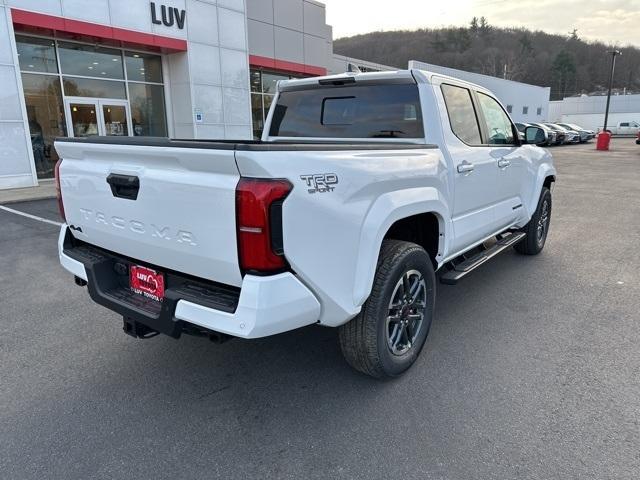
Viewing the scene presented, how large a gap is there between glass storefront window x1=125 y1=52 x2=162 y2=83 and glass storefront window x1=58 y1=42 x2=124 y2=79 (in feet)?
1.18

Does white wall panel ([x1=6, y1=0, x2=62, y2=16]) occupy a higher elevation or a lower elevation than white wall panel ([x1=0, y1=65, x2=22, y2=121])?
higher

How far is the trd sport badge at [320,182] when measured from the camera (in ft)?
7.34

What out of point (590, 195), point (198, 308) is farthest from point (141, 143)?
point (590, 195)

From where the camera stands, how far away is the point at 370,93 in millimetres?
3828

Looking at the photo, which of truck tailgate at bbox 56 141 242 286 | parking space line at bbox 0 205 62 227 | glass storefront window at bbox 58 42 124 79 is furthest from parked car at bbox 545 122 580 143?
truck tailgate at bbox 56 141 242 286

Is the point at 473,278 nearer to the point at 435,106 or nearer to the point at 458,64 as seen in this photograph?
the point at 435,106

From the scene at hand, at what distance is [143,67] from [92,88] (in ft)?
6.94

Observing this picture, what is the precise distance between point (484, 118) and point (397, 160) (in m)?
2.08

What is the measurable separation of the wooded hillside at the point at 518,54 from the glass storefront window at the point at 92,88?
76.4 metres

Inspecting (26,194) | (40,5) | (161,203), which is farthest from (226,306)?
(40,5)

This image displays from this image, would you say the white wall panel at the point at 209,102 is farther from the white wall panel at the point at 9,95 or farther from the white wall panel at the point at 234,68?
the white wall panel at the point at 9,95

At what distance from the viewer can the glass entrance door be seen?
14164mm

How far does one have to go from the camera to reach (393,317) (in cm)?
304

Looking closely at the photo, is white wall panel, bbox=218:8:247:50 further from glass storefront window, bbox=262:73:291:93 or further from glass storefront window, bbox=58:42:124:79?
glass storefront window, bbox=58:42:124:79
